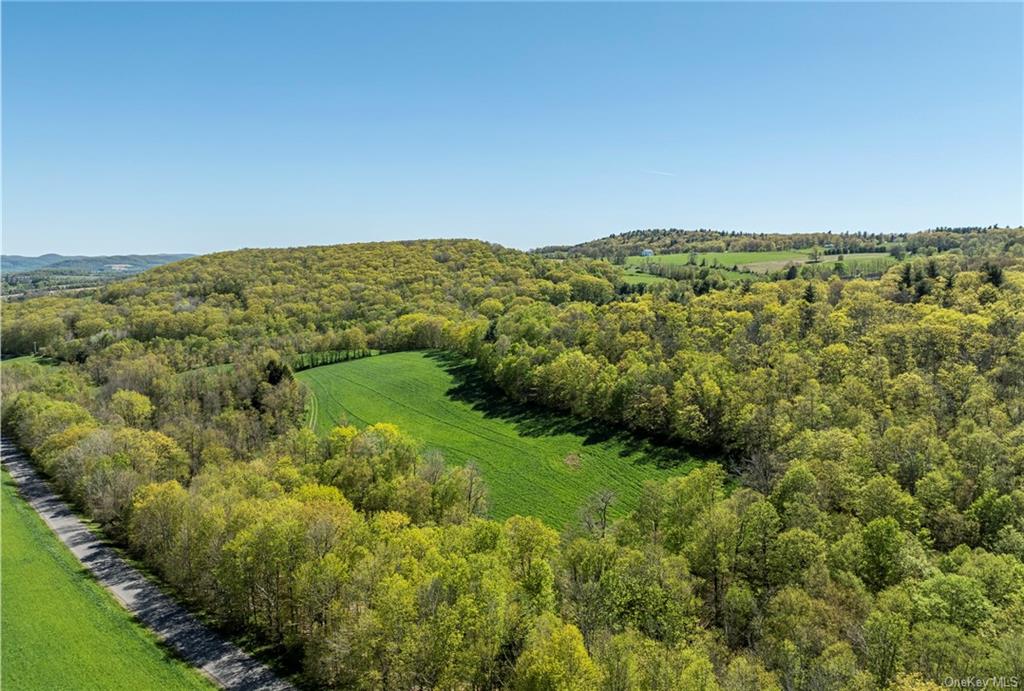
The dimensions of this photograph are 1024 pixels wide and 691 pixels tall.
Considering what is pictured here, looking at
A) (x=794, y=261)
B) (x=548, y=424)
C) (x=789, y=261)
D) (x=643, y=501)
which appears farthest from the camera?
(x=794, y=261)

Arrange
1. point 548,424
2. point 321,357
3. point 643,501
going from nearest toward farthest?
point 643,501 < point 548,424 < point 321,357

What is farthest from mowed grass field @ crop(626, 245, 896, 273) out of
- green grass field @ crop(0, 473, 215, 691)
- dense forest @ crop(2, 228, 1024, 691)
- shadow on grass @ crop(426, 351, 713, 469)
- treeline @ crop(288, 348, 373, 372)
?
green grass field @ crop(0, 473, 215, 691)

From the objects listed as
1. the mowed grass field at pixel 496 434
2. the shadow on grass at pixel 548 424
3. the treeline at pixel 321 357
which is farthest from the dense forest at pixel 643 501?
the mowed grass field at pixel 496 434

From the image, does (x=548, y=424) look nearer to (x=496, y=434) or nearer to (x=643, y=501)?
(x=496, y=434)

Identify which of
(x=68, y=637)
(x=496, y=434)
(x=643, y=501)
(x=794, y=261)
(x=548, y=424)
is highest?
(x=794, y=261)

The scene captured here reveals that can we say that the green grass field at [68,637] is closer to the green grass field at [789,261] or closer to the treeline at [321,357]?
the treeline at [321,357]

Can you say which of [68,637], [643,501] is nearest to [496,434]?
[643,501]
